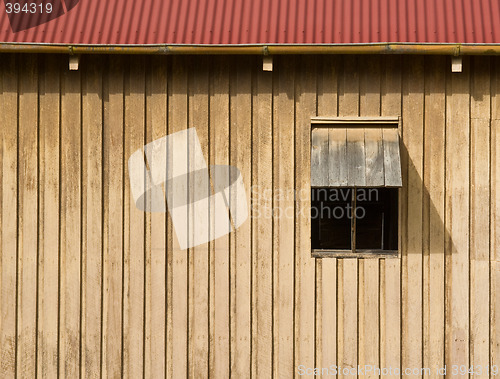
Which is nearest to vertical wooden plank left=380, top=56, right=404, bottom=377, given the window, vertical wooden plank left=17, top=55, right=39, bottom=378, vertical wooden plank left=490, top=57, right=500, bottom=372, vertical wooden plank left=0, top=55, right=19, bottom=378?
the window

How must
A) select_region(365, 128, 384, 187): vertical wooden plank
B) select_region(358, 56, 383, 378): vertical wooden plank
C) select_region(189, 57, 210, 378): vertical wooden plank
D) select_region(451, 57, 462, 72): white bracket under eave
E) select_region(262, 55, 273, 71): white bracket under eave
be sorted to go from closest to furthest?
select_region(365, 128, 384, 187): vertical wooden plank → select_region(451, 57, 462, 72): white bracket under eave → select_region(262, 55, 273, 71): white bracket under eave → select_region(358, 56, 383, 378): vertical wooden plank → select_region(189, 57, 210, 378): vertical wooden plank

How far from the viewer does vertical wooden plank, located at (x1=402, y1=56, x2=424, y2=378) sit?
19.7 ft

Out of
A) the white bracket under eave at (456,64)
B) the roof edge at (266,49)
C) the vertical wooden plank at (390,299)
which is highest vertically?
the roof edge at (266,49)

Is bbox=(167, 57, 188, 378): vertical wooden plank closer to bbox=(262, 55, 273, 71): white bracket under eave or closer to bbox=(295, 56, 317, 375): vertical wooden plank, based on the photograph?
bbox=(262, 55, 273, 71): white bracket under eave

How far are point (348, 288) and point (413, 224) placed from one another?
100cm

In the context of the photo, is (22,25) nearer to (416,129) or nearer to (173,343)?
(173,343)

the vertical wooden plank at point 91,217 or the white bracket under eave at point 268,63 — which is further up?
the white bracket under eave at point 268,63

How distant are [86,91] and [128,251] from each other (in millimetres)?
1867

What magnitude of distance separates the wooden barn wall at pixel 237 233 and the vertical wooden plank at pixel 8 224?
0.05 ft

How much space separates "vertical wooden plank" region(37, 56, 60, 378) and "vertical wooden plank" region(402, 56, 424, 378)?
3.89 metres

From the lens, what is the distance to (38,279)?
245 inches

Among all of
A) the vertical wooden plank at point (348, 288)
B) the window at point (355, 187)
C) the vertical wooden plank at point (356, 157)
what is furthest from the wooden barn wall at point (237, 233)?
the vertical wooden plank at point (356, 157)

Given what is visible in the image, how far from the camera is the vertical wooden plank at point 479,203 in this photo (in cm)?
597

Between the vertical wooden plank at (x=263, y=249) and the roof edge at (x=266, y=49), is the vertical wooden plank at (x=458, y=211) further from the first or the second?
the vertical wooden plank at (x=263, y=249)
